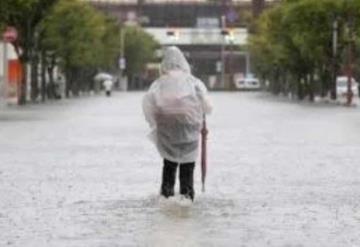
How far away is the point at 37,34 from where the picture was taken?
6450 cm

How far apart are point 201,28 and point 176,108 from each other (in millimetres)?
154564

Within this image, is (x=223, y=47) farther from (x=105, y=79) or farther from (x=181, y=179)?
(x=181, y=179)

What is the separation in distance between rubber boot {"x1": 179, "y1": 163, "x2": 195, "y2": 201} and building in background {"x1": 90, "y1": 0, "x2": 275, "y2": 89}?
14244cm

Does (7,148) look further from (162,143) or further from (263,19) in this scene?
(263,19)

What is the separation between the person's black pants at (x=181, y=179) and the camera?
13945mm

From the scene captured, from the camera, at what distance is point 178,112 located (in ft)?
45.0

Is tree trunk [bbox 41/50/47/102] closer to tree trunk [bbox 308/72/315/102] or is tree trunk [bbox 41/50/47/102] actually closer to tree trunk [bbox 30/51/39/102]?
tree trunk [bbox 30/51/39/102]

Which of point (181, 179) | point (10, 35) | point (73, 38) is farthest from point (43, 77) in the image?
point (181, 179)

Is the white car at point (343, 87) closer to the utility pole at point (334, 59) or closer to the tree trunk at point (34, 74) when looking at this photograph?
the utility pole at point (334, 59)

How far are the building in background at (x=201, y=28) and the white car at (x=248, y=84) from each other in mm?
10228

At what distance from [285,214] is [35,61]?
1960 inches

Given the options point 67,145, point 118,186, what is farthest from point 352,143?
point 118,186

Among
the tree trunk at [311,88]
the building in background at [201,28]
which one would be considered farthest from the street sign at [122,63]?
the tree trunk at [311,88]

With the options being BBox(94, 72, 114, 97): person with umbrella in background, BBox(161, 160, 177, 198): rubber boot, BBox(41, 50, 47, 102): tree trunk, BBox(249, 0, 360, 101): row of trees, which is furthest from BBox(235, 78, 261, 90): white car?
BBox(161, 160, 177, 198): rubber boot
